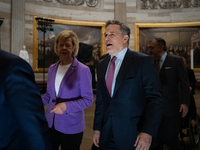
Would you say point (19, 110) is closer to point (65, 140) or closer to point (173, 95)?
point (65, 140)

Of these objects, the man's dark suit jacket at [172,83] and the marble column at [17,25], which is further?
the marble column at [17,25]

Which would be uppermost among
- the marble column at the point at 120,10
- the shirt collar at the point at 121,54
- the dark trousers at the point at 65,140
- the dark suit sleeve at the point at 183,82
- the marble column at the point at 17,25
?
the marble column at the point at 120,10

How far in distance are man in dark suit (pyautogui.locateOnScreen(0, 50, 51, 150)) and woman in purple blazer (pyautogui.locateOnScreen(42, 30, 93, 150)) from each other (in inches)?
49.2

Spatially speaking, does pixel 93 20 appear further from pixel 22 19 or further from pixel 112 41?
pixel 112 41

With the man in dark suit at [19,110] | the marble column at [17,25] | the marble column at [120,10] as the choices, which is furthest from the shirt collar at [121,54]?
the marble column at [120,10]

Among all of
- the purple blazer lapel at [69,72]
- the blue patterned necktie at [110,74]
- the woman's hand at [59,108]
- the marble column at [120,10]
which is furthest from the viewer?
the marble column at [120,10]

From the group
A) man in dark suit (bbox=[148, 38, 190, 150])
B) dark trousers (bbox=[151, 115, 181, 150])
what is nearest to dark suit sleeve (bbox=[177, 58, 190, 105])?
man in dark suit (bbox=[148, 38, 190, 150])

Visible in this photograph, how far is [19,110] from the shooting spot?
0.72 m

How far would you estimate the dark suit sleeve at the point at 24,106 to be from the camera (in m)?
0.72

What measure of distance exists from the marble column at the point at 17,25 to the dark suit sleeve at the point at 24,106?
39.1 feet

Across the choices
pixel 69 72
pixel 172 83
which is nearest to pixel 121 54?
pixel 69 72

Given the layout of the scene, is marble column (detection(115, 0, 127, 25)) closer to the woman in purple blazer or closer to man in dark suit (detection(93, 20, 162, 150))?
the woman in purple blazer

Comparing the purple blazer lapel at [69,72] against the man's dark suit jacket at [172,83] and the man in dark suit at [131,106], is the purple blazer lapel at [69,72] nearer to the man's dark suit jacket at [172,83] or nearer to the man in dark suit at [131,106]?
the man in dark suit at [131,106]

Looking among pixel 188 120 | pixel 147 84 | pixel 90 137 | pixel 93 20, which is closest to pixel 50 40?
pixel 93 20
